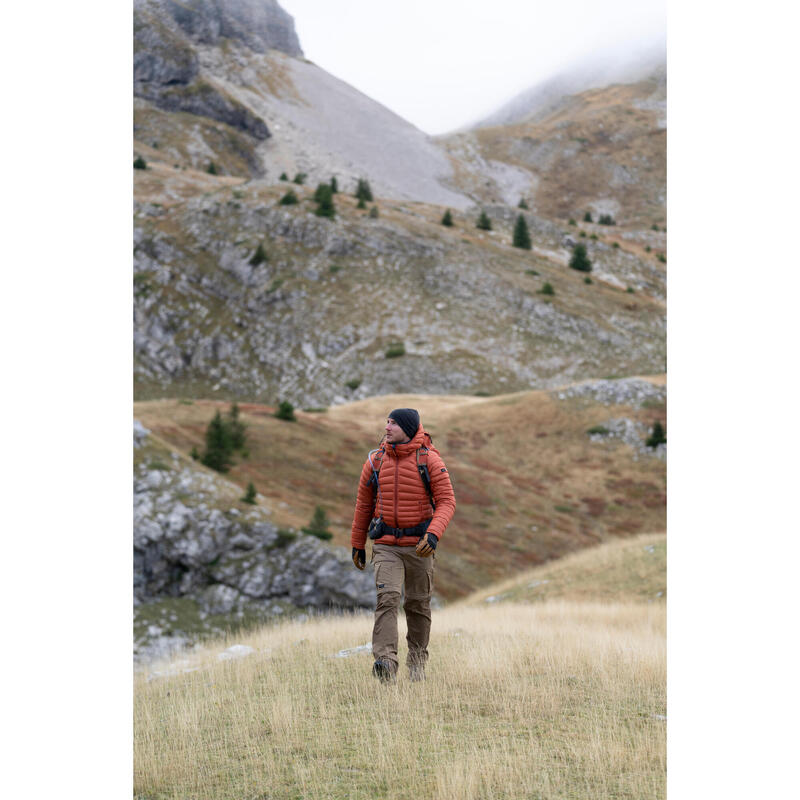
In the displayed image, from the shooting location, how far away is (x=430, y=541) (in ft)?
20.5

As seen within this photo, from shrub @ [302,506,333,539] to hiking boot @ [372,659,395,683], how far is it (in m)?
13.9

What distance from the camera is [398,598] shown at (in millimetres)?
6387

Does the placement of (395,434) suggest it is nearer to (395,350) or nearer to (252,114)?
(395,350)

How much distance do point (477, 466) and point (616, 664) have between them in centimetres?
2596

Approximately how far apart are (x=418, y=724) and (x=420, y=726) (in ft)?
0.12

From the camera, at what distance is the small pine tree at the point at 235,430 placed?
27.2m

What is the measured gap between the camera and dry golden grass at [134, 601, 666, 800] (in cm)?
448

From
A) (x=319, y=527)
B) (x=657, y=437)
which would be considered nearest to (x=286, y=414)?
(x=319, y=527)

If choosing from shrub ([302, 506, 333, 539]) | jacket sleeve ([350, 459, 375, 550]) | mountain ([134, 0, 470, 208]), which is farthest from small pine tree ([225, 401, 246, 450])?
mountain ([134, 0, 470, 208])

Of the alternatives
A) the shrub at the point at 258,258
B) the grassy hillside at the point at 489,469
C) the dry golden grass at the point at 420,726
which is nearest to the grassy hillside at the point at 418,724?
the dry golden grass at the point at 420,726

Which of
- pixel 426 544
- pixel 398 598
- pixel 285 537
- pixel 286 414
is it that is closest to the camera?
pixel 426 544

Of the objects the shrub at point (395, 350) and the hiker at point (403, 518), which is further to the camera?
the shrub at point (395, 350)

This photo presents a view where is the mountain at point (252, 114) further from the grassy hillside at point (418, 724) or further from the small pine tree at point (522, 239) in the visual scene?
the grassy hillside at point (418, 724)

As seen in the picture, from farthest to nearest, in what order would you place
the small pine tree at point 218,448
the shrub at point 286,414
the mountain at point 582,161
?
the mountain at point 582,161 → the shrub at point 286,414 → the small pine tree at point 218,448
